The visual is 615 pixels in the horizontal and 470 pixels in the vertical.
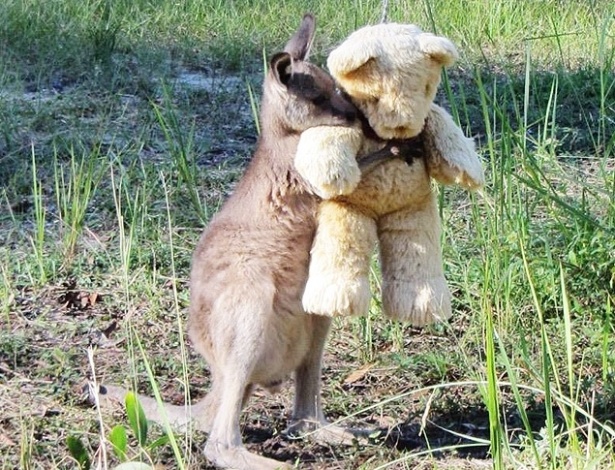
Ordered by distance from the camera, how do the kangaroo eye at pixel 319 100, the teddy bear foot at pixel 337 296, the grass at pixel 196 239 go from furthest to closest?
the grass at pixel 196 239
the kangaroo eye at pixel 319 100
the teddy bear foot at pixel 337 296

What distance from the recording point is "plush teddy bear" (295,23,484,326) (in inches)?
112

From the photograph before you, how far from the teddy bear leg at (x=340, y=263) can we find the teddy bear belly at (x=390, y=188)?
0.10 ft

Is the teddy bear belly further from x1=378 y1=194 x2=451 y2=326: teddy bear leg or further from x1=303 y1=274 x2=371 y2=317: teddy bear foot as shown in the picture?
x1=303 y1=274 x2=371 y2=317: teddy bear foot

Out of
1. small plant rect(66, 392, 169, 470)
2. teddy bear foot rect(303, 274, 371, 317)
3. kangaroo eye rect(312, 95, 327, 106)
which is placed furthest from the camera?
kangaroo eye rect(312, 95, 327, 106)

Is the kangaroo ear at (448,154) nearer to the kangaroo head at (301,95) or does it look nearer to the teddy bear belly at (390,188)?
the teddy bear belly at (390,188)

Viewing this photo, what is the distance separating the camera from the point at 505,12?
746 centimetres

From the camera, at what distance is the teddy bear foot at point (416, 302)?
10.0ft

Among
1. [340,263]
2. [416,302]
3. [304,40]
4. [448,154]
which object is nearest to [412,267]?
[416,302]

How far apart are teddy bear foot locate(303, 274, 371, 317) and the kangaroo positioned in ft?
0.87

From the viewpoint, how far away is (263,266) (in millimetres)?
3258

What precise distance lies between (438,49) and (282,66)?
45 centimetres

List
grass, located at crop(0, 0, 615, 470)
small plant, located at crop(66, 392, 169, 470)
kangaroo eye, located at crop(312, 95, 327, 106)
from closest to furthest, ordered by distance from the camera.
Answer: small plant, located at crop(66, 392, 169, 470)
kangaroo eye, located at crop(312, 95, 327, 106)
grass, located at crop(0, 0, 615, 470)

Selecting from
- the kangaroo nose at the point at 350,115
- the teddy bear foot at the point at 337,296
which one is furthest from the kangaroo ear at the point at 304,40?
the teddy bear foot at the point at 337,296

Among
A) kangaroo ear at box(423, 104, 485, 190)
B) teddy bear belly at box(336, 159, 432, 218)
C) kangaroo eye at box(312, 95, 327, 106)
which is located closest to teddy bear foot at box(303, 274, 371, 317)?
teddy bear belly at box(336, 159, 432, 218)
